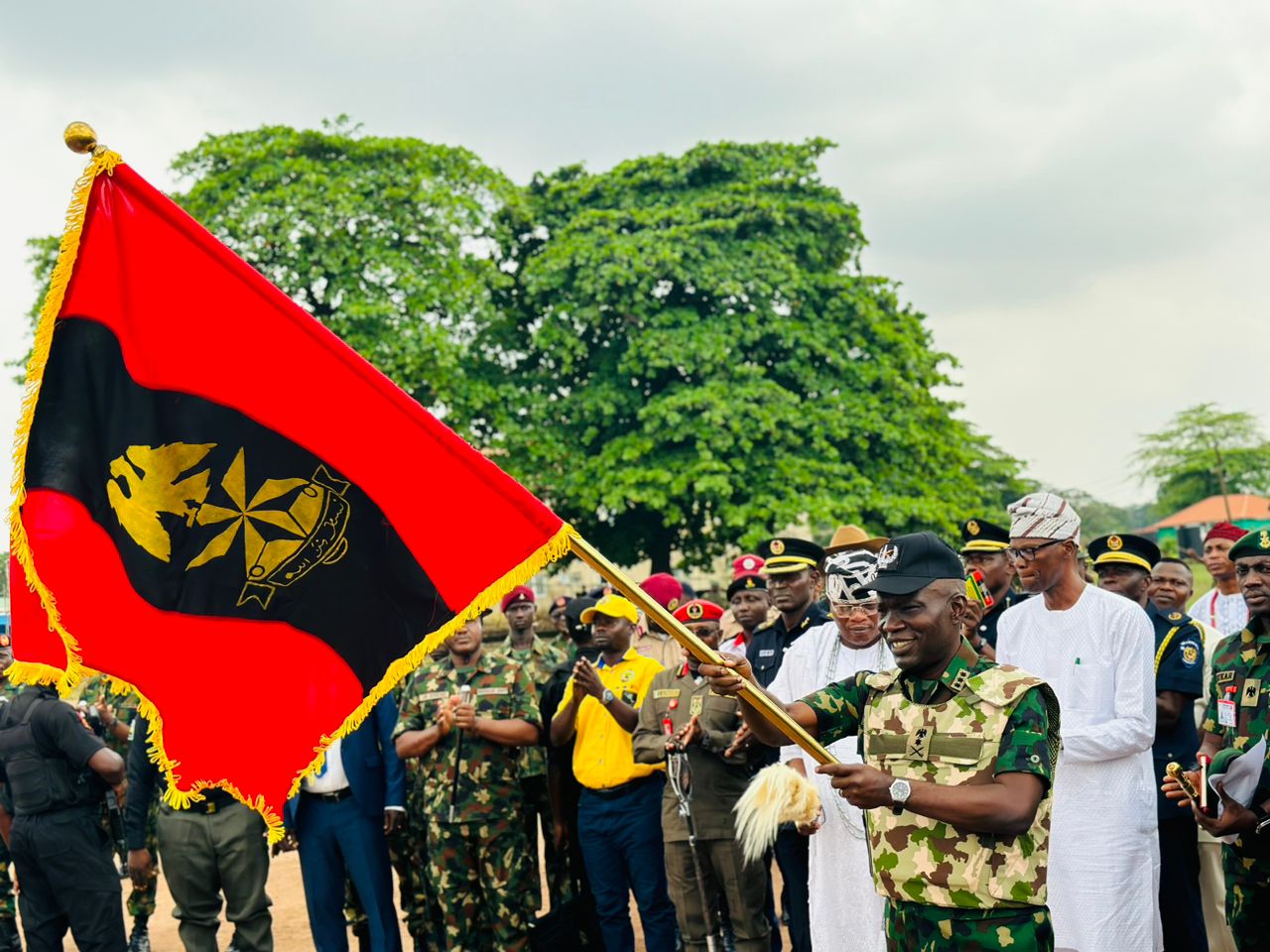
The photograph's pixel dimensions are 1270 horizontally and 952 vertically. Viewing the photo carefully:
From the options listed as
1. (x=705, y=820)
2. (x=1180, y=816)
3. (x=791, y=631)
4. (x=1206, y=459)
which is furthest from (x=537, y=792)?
(x=1206, y=459)

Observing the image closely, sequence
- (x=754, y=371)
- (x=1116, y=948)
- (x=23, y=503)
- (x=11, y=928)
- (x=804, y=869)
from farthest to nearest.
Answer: (x=754, y=371), (x=11, y=928), (x=804, y=869), (x=1116, y=948), (x=23, y=503)

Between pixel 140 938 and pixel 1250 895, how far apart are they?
27.0ft

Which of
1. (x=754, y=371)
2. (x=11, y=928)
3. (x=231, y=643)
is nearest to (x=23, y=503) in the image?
(x=231, y=643)

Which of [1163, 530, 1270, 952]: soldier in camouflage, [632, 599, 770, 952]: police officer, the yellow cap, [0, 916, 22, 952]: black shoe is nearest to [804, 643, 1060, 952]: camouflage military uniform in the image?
[1163, 530, 1270, 952]: soldier in camouflage

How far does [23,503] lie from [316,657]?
1.24 m

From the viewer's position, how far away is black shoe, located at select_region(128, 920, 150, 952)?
32.0 ft

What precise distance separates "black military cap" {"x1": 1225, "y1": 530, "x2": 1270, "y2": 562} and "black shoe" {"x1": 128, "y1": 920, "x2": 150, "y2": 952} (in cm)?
854

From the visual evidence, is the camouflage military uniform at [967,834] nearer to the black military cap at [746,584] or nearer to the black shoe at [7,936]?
the black military cap at [746,584]

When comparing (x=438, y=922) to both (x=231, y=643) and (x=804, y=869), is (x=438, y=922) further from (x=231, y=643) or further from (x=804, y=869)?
(x=231, y=643)

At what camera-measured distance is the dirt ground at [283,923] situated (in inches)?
387

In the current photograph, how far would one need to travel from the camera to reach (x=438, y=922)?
8258 millimetres

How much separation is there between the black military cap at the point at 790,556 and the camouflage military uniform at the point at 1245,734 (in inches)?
103

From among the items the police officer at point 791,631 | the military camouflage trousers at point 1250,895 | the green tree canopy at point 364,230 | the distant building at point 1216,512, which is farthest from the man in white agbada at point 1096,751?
the distant building at point 1216,512

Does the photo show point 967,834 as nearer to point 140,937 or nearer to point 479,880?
point 479,880
